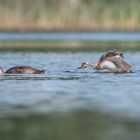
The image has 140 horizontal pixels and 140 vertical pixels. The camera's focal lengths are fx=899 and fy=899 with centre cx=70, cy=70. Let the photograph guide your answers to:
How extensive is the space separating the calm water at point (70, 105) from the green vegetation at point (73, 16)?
2624 cm

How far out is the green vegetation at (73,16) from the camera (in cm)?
4825

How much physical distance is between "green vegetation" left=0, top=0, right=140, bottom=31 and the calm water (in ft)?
86.1

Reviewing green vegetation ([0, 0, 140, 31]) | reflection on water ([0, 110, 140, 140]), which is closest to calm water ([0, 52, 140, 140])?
reflection on water ([0, 110, 140, 140])

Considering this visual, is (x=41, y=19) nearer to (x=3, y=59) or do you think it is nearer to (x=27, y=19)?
(x=27, y=19)

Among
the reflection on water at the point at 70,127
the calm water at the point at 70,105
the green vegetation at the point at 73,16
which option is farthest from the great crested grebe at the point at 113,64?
the green vegetation at the point at 73,16

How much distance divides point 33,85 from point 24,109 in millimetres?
3794

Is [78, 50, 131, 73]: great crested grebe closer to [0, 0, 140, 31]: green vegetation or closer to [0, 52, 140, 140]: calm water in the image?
[0, 52, 140, 140]: calm water

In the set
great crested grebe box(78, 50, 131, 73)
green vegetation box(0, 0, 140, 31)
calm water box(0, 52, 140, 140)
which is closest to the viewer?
calm water box(0, 52, 140, 140)

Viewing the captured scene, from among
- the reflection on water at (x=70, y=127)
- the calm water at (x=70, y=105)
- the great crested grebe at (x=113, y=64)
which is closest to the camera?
the reflection on water at (x=70, y=127)

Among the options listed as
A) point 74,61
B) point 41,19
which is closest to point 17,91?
point 74,61

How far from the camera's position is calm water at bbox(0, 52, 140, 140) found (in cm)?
1188

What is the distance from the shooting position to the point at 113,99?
15125 mm

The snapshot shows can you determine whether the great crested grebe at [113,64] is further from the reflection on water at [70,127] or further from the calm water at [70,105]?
the reflection on water at [70,127]

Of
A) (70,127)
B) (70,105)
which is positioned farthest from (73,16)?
(70,127)
